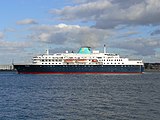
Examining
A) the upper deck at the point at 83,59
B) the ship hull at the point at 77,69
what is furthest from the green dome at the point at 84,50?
the ship hull at the point at 77,69

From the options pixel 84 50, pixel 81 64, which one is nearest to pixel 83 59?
pixel 81 64

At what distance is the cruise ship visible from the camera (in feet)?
367

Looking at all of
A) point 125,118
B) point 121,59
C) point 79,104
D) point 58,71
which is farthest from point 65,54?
point 125,118

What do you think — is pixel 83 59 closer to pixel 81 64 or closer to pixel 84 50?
pixel 81 64

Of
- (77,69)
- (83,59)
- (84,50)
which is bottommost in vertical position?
(77,69)

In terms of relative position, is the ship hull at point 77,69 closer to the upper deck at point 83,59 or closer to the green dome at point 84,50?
the upper deck at point 83,59

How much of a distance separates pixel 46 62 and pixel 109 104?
8338 cm

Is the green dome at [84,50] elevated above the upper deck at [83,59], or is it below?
above

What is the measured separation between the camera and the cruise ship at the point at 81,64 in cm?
11181

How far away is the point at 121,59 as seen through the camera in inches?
4488

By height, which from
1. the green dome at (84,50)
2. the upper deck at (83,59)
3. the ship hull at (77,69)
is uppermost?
the green dome at (84,50)

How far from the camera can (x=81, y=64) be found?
112 m

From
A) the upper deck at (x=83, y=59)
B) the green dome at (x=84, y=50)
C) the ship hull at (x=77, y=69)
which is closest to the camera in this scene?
the ship hull at (x=77, y=69)

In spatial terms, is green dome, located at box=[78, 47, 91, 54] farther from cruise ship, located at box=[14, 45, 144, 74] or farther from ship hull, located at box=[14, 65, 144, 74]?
ship hull, located at box=[14, 65, 144, 74]
